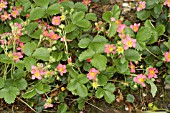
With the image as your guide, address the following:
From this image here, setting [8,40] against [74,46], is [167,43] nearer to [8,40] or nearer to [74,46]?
[74,46]

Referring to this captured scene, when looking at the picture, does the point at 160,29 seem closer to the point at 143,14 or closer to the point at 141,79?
the point at 143,14

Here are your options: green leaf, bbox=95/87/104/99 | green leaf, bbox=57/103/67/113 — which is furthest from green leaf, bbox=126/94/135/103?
green leaf, bbox=57/103/67/113

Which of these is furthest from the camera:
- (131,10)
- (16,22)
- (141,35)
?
(131,10)

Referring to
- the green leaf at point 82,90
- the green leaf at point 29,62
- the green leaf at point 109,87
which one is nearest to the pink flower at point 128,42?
the green leaf at point 109,87

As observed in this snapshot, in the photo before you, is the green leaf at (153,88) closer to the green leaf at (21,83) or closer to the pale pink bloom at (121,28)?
the pale pink bloom at (121,28)

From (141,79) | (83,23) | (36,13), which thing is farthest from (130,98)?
(36,13)

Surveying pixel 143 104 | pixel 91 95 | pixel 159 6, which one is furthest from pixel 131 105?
pixel 159 6
